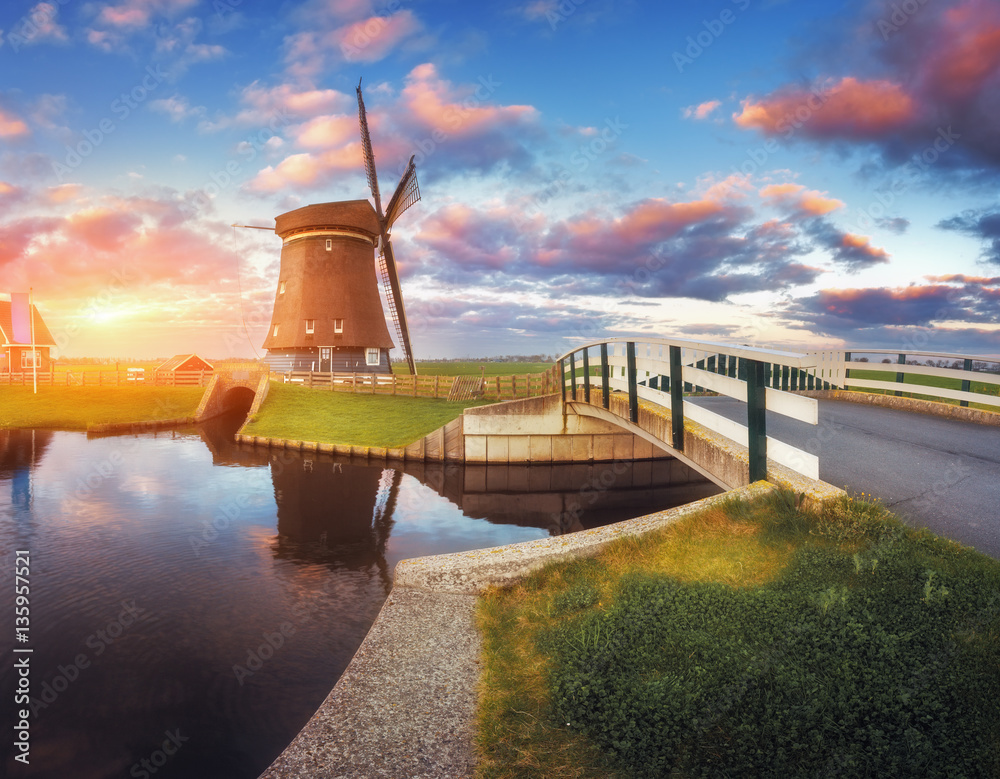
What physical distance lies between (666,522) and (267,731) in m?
5.10

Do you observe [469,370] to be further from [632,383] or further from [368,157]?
[632,383]

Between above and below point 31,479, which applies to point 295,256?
above

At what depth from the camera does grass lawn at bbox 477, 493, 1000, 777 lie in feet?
10.5

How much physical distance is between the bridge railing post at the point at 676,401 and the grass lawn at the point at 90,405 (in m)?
31.7

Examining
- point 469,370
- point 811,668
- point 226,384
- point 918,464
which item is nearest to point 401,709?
point 811,668

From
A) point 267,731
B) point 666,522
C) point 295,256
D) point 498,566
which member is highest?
point 295,256

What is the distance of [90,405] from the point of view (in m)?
34.8

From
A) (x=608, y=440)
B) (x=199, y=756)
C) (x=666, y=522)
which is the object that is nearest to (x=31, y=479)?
(x=199, y=756)

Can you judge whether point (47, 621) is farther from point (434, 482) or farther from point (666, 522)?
point (434, 482)

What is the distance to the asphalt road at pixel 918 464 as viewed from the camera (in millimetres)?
5426

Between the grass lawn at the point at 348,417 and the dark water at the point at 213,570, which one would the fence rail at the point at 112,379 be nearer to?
the grass lawn at the point at 348,417

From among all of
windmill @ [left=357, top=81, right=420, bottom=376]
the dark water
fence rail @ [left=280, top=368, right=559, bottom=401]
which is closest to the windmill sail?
windmill @ [left=357, top=81, right=420, bottom=376]

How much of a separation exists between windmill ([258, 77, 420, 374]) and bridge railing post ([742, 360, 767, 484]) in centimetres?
3334

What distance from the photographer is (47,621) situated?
354 inches
